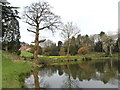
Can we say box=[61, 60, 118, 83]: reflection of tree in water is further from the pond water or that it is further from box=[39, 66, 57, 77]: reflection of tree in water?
box=[39, 66, 57, 77]: reflection of tree in water

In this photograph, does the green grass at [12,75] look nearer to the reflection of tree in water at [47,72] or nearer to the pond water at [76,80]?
the pond water at [76,80]

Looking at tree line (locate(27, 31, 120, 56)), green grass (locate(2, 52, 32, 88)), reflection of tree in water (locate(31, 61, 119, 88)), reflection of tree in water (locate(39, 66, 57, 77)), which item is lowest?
reflection of tree in water (locate(39, 66, 57, 77))

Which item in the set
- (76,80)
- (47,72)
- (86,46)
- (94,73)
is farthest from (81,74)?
(86,46)

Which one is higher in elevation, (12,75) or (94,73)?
(12,75)

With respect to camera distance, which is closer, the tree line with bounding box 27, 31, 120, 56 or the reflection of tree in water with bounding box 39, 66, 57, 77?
the reflection of tree in water with bounding box 39, 66, 57, 77

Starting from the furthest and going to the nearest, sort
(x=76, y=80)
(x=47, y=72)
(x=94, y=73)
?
(x=47, y=72), (x=94, y=73), (x=76, y=80)

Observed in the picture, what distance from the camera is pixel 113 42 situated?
70000mm

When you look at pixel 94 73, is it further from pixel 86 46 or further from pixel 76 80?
pixel 86 46

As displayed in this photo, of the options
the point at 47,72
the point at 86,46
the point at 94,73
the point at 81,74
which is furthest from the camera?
the point at 86,46

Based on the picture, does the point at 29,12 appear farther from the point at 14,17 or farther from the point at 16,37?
Result: the point at 16,37

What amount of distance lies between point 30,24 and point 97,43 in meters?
56.6

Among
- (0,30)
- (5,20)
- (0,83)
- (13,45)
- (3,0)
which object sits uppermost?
(3,0)

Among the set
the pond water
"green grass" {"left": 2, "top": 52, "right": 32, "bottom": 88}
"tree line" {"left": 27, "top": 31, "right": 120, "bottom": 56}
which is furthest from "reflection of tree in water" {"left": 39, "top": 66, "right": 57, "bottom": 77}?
"tree line" {"left": 27, "top": 31, "right": 120, "bottom": 56}

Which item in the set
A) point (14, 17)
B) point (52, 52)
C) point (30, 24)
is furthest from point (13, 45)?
point (52, 52)
